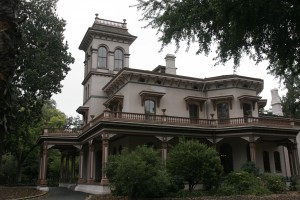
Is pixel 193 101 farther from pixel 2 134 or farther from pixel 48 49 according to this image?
pixel 2 134

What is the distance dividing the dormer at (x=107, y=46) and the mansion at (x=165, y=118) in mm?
109

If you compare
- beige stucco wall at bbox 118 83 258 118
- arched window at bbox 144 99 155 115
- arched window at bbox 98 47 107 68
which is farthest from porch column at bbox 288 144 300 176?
arched window at bbox 98 47 107 68

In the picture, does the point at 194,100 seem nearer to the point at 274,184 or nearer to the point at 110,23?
the point at 274,184

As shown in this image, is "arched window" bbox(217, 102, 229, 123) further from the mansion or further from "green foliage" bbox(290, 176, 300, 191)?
"green foliage" bbox(290, 176, 300, 191)

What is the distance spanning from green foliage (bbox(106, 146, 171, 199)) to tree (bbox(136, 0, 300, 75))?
672 cm

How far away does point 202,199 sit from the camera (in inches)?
641

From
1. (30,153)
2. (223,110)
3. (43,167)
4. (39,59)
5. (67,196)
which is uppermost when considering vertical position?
(39,59)

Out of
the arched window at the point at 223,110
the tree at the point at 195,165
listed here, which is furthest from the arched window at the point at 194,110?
the tree at the point at 195,165

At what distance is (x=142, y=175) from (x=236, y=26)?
9052 millimetres

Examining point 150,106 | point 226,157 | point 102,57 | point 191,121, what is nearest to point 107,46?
point 102,57

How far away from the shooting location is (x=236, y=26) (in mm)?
11281

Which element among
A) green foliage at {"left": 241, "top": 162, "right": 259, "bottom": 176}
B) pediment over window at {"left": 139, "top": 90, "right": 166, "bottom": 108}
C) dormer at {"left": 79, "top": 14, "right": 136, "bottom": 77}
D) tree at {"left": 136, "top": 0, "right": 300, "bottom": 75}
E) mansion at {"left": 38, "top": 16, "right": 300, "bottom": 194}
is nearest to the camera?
tree at {"left": 136, "top": 0, "right": 300, "bottom": 75}

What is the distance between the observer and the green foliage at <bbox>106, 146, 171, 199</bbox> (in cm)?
1664

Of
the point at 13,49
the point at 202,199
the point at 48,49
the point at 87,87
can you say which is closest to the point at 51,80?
the point at 48,49
